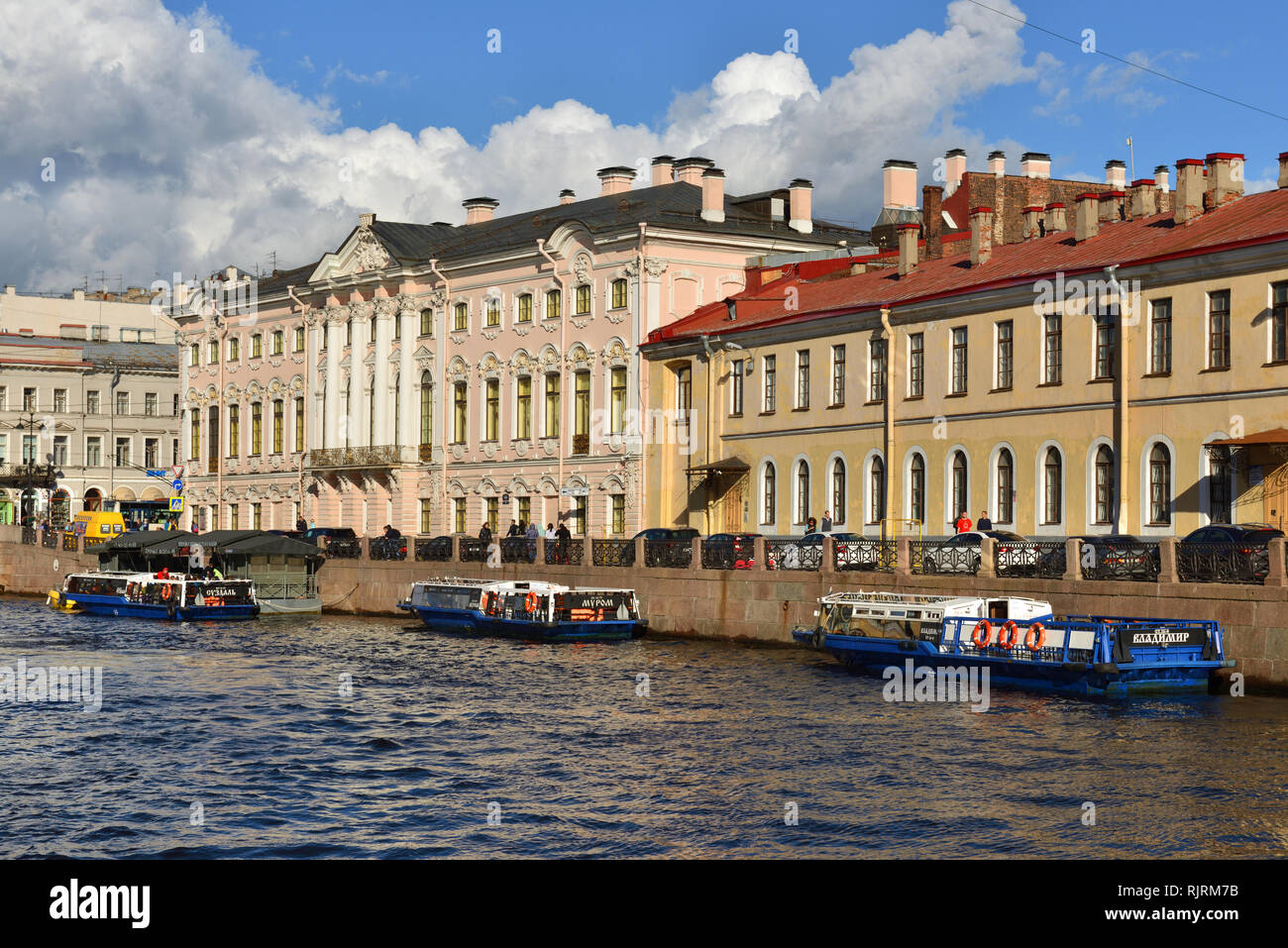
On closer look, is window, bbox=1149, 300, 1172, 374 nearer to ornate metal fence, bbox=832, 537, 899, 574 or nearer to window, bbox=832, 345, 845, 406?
ornate metal fence, bbox=832, 537, 899, 574

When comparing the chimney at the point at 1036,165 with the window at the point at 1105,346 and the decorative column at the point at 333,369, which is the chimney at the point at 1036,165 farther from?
the decorative column at the point at 333,369

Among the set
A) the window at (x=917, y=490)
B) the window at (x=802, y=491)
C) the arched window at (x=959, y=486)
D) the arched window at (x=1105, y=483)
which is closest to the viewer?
the arched window at (x=1105, y=483)

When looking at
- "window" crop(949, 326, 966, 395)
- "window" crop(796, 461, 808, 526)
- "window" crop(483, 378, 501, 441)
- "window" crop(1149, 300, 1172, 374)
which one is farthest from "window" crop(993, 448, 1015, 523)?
"window" crop(483, 378, 501, 441)

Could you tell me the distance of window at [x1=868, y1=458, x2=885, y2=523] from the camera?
3719 centimetres

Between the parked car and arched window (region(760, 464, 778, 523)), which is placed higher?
arched window (region(760, 464, 778, 523))

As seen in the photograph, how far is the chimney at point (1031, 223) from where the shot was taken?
1505 inches

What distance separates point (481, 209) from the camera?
59656 millimetres

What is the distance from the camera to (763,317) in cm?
4141

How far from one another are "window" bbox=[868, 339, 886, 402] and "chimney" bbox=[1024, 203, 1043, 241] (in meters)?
4.29

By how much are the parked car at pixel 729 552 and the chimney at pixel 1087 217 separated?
9.29m

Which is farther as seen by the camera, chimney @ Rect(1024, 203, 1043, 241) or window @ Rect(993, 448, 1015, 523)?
chimney @ Rect(1024, 203, 1043, 241)

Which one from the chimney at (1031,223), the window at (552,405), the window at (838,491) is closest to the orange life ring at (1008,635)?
the window at (838,491)
